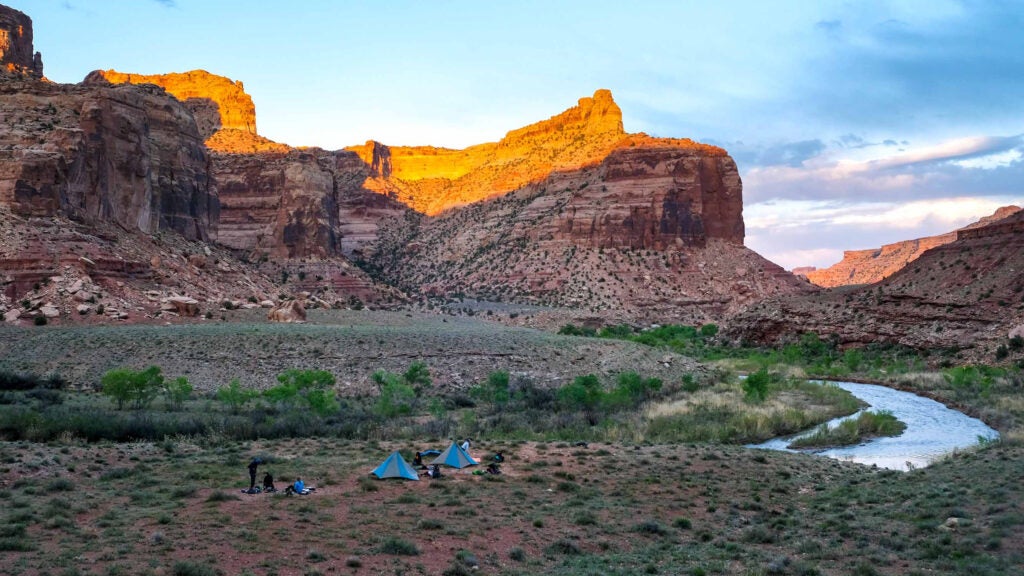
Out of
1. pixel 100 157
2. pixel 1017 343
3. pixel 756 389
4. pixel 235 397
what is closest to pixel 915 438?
pixel 756 389

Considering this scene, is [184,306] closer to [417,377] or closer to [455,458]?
[417,377]

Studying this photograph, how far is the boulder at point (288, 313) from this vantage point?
171 ft

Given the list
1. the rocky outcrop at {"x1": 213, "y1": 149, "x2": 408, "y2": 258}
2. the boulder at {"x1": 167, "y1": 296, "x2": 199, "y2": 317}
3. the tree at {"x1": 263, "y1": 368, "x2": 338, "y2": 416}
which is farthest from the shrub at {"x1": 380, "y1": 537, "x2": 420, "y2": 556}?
the rocky outcrop at {"x1": 213, "y1": 149, "x2": 408, "y2": 258}

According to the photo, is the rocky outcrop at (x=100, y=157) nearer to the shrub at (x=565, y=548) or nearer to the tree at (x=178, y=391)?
the tree at (x=178, y=391)

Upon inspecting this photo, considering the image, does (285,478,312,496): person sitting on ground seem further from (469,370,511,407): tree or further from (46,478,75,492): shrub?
(469,370,511,407): tree

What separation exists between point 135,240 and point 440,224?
72.6 metres

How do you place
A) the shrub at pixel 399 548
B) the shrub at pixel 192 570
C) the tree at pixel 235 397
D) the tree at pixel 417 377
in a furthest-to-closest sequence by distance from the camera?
the tree at pixel 417 377 → the tree at pixel 235 397 → the shrub at pixel 399 548 → the shrub at pixel 192 570

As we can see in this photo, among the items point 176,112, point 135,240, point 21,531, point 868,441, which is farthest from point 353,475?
point 176,112

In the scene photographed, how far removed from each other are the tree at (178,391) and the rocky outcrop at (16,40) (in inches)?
2447

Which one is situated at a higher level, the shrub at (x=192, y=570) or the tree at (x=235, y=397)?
the shrub at (x=192, y=570)

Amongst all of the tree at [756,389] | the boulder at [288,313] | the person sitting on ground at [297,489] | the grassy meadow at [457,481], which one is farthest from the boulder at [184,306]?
the person sitting on ground at [297,489]

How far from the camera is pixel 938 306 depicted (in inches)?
2010

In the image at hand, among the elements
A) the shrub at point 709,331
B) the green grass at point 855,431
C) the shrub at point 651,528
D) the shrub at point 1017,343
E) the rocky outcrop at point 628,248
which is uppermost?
the rocky outcrop at point 628,248

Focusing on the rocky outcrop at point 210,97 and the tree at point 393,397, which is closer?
the tree at point 393,397
